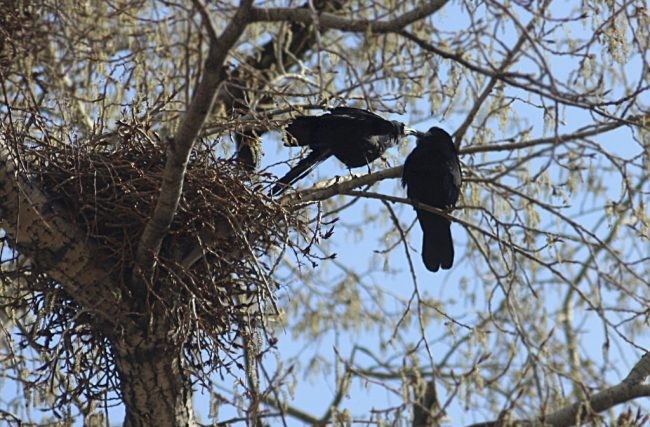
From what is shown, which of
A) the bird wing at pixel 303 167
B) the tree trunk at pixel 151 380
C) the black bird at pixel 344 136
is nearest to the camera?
the tree trunk at pixel 151 380

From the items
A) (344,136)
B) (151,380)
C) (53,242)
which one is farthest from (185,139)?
(344,136)

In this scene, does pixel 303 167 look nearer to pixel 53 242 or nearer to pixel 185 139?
pixel 53 242

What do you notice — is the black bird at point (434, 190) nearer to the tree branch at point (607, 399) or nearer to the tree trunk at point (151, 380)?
the tree branch at point (607, 399)

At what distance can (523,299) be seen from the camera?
19.6ft

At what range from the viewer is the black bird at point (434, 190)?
565 cm

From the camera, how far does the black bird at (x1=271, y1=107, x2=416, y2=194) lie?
513 cm

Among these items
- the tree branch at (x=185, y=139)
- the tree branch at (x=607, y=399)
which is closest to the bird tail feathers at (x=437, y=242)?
the tree branch at (x=607, y=399)

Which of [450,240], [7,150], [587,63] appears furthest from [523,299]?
[7,150]

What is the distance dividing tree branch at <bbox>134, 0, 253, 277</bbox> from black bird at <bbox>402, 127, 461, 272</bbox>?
6.89 feet

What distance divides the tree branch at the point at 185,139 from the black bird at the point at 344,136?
1223 mm

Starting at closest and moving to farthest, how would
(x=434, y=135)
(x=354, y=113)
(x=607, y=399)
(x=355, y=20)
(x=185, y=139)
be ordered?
(x=185, y=139)
(x=355, y=20)
(x=607, y=399)
(x=354, y=113)
(x=434, y=135)

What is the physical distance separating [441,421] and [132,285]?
1.76m

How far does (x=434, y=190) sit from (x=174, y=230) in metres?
2.03

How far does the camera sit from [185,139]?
328 cm
